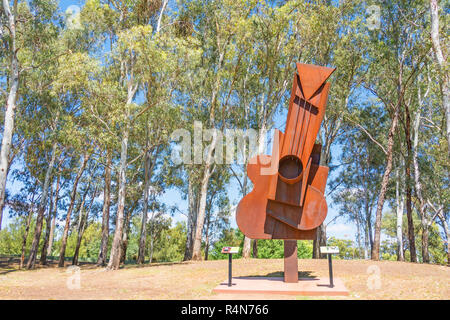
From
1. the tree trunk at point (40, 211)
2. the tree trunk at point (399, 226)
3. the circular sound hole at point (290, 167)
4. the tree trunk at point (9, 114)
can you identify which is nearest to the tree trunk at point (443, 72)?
the circular sound hole at point (290, 167)

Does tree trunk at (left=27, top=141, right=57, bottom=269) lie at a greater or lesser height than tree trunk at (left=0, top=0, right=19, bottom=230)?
lesser

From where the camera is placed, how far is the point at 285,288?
7.86 meters

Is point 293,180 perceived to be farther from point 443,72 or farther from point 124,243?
point 124,243

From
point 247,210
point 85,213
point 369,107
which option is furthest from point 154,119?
point 369,107

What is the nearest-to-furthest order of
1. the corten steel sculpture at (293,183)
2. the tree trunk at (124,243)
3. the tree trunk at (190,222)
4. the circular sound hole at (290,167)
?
the corten steel sculpture at (293,183) → the circular sound hole at (290,167) → the tree trunk at (124,243) → the tree trunk at (190,222)

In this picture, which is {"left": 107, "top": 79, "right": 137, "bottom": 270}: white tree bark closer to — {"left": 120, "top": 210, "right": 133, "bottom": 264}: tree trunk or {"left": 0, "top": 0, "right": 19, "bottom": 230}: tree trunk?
{"left": 0, "top": 0, "right": 19, "bottom": 230}: tree trunk

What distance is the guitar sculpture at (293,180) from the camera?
346 inches

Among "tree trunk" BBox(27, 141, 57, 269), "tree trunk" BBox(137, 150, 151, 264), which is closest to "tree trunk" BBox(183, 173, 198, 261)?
"tree trunk" BBox(137, 150, 151, 264)

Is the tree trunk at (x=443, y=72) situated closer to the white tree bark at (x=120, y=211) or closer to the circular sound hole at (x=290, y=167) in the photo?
the circular sound hole at (x=290, y=167)

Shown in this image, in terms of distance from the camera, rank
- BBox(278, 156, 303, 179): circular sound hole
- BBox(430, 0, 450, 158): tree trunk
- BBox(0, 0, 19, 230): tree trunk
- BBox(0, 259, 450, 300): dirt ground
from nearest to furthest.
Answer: BBox(0, 259, 450, 300): dirt ground, BBox(278, 156, 303, 179): circular sound hole, BBox(430, 0, 450, 158): tree trunk, BBox(0, 0, 19, 230): tree trunk

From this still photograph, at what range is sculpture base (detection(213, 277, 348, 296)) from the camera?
742 cm

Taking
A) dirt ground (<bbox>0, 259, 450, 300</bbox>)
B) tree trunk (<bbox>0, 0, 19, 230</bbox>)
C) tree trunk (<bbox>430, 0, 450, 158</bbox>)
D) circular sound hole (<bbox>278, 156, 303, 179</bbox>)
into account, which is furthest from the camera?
tree trunk (<bbox>0, 0, 19, 230</bbox>)

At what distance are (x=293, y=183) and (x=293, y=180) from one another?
0.15 meters

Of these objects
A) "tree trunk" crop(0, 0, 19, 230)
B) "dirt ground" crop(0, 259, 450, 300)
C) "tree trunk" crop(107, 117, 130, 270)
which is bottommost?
"dirt ground" crop(0, 259, 450, 300)
